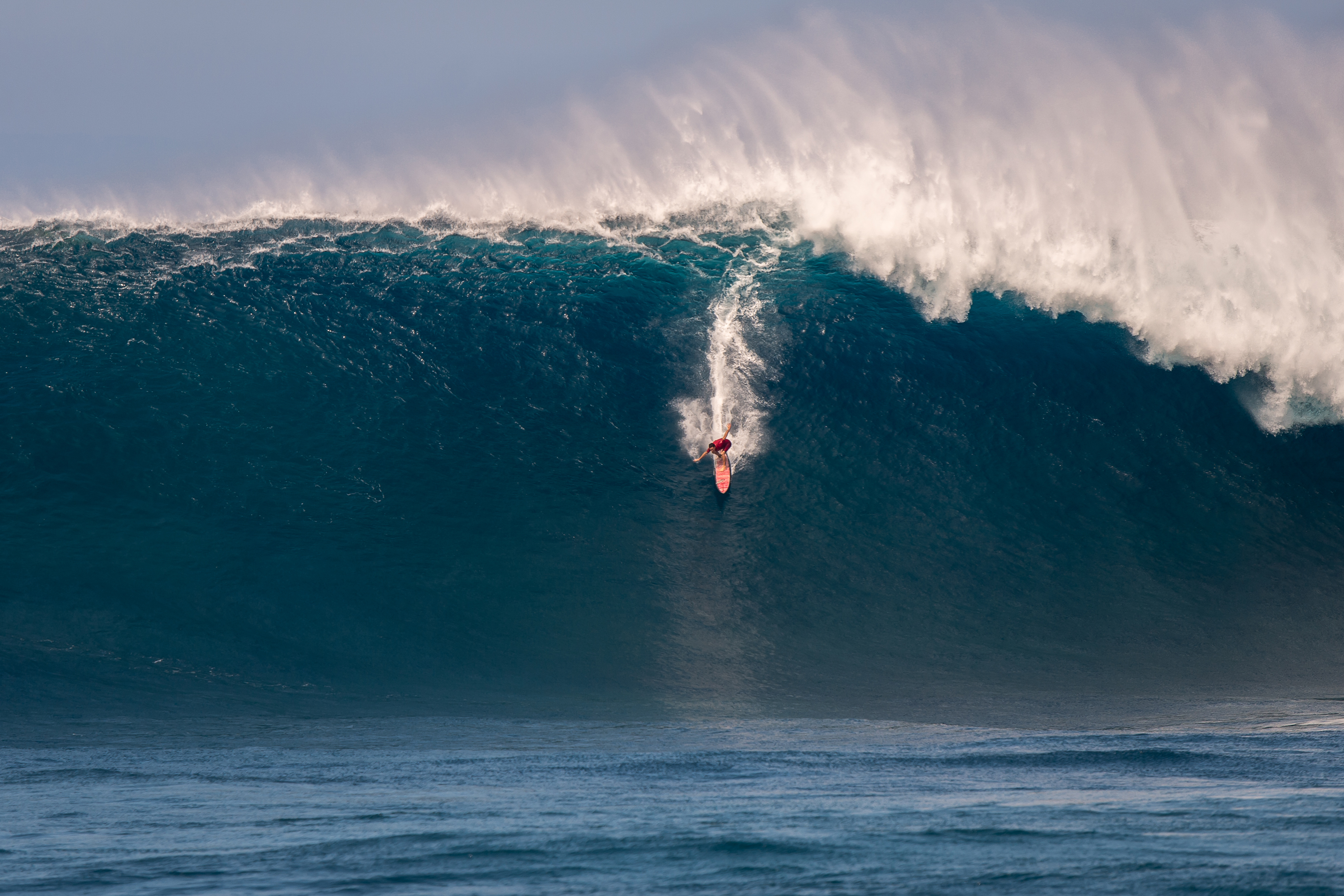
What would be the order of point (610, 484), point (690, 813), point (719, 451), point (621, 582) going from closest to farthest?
1. point (690, 813)
2. point (621, 582)
3. point (610, 484)
4. point (719, 451)

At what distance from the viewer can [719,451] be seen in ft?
38.8

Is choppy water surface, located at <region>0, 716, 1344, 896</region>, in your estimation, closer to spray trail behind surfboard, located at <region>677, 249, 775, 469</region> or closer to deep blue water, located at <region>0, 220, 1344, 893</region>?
deep blue water, located at <region>0, 220, 1344, 893</region>

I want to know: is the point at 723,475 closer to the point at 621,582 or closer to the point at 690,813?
the point at 621,582

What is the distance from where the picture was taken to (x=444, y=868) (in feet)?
11.6

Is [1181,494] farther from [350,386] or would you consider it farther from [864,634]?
[350,386]

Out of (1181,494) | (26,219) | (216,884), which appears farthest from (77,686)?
(1181,494)

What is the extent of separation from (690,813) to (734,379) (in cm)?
921

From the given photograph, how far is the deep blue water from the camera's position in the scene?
392cm

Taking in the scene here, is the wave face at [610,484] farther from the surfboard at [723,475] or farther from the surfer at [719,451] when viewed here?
the surfer at [719,451]

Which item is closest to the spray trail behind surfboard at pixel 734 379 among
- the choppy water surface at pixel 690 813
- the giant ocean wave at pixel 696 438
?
the giant ocean wave at pixel 696 438

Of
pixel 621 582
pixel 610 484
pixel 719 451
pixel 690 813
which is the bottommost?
pixel 690 813

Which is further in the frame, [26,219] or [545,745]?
[26,219]

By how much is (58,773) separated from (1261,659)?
10377mm

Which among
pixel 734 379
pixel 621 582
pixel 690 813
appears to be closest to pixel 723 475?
pixel 734 379
